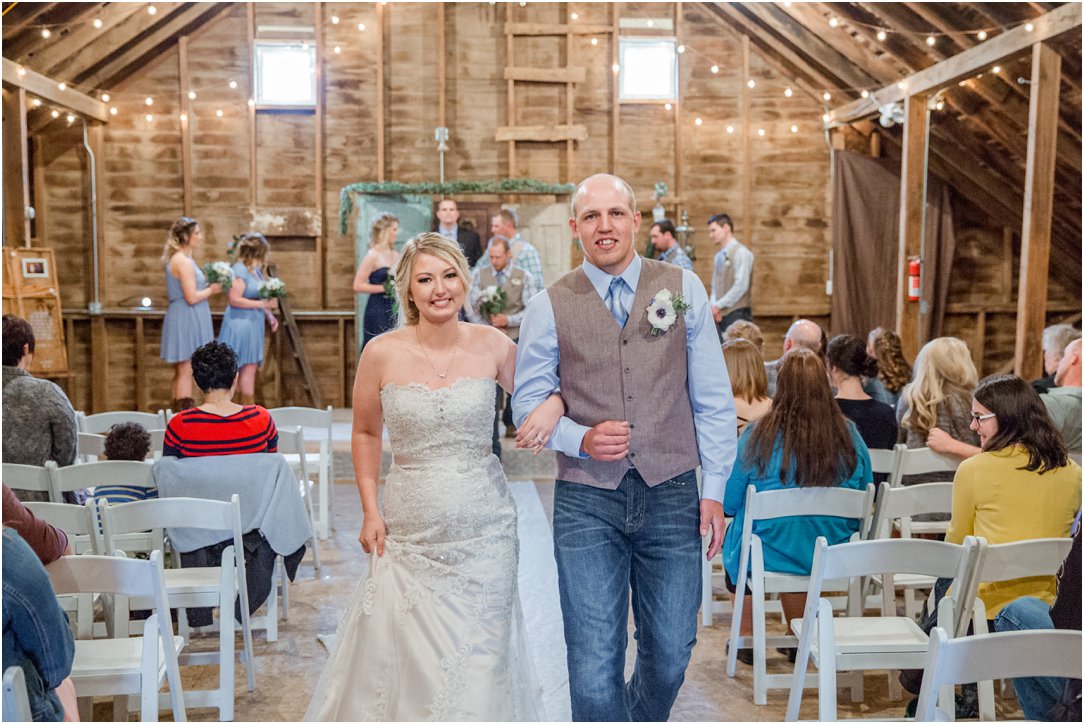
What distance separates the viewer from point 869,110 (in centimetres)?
1044

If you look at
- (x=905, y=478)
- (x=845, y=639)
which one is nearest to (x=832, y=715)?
(x=845, y=639)

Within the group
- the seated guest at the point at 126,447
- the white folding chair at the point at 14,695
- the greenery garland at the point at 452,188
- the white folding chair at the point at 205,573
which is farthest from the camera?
the greenery garland at the point at 452,188

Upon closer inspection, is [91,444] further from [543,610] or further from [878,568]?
[878,568]

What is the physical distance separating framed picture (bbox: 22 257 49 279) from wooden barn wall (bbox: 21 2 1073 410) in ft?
4.87

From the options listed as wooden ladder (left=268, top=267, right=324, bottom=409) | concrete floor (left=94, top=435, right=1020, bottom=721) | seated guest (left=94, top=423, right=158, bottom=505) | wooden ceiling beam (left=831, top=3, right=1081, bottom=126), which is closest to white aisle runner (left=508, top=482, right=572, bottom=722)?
concrete floor (left=94, top=435, right=1020, bottom=721)

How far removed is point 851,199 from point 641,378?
347 inches

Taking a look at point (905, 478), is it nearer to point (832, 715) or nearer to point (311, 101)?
point (832, 715)

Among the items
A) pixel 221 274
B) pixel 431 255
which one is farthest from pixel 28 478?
pixel 221 274

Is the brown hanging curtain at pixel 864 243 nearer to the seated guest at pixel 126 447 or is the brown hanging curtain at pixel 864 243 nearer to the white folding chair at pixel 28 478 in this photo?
the seated guest at pixel 126 447

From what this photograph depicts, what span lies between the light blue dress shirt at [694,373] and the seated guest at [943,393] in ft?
7.58

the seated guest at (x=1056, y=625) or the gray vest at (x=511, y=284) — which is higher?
the gray vest at (x=511, y=284)

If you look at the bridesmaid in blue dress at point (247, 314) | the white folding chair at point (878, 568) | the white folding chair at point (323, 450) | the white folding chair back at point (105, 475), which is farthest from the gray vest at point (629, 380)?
the bridesmaid in blue dress at point (247, 314)

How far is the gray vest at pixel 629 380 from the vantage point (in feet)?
9.14

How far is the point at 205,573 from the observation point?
3.91m
